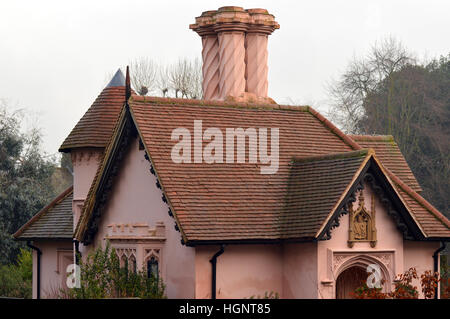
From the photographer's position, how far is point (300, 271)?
83.8ft

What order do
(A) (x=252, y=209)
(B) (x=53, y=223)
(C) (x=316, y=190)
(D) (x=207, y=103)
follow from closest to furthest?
(C) (x=316, y=190) → (A) (x=252, y=209) → (D) (x=207, y=103) → (B) (x=53, y=223)

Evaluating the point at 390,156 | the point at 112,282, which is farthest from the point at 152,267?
the point at 390,156

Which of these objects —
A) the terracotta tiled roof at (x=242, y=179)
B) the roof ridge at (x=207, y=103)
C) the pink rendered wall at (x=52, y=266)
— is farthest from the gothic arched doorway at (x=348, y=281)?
the pink rendered wall at (x=52, y=266)

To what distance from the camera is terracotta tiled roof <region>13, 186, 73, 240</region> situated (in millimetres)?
34406

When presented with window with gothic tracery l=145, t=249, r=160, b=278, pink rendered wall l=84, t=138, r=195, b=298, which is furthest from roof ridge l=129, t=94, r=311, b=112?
window with gothic tracery l=145, t=249, r=160, b=278

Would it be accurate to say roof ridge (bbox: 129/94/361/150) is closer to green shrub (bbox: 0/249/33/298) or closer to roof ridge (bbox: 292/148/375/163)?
roof ridge (bbox: 292/148/375/163)

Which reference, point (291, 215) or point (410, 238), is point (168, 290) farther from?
point (410, 238)

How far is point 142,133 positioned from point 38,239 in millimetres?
10030

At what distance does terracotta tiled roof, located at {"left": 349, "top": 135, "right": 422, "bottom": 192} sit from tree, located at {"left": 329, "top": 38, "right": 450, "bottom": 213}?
2405cm

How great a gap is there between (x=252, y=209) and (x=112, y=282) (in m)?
3.98

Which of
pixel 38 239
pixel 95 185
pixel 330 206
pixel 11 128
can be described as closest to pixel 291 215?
pixel 330 206

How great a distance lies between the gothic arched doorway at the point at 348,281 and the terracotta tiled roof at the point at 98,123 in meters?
8.49

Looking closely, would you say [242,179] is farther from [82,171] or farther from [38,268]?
[38,268]

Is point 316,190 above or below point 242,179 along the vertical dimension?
Result: below
